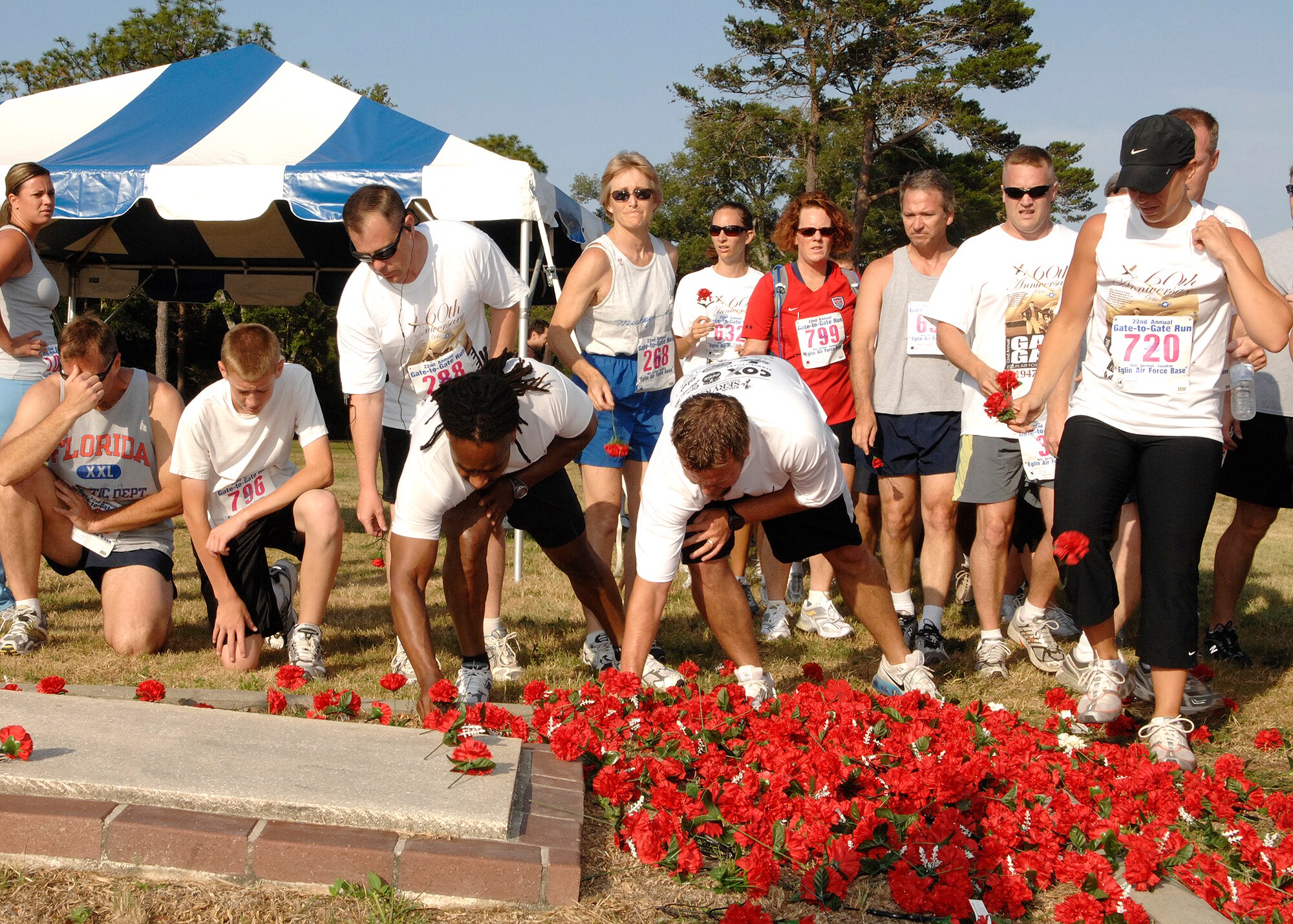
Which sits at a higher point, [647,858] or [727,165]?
[727,165]

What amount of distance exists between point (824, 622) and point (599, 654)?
4.55ft

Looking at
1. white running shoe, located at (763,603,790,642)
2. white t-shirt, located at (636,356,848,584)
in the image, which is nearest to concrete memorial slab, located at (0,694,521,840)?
white t-shirt, located at (636,356,848,584)

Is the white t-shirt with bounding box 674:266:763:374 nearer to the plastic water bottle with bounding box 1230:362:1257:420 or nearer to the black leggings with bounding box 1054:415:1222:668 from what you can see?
the plastic water bottle with bounding box 1230:362:1257:420

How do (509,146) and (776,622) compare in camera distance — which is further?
(509,146)

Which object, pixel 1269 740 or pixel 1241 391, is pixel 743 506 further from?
pixel 1241 391

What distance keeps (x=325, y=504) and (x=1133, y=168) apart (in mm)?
3548

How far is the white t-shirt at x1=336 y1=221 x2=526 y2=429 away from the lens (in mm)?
4621

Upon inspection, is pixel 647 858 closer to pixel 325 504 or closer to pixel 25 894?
pixel 25 894

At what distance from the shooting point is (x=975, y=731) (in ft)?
11.7

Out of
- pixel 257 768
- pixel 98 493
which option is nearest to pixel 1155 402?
pixel 257 768

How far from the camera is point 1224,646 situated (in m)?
5.27

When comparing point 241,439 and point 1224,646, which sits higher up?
point 241,439

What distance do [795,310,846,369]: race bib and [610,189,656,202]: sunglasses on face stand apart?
1.02 m

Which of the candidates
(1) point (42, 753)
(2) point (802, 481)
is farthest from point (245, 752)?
(2) point (802, 481)
